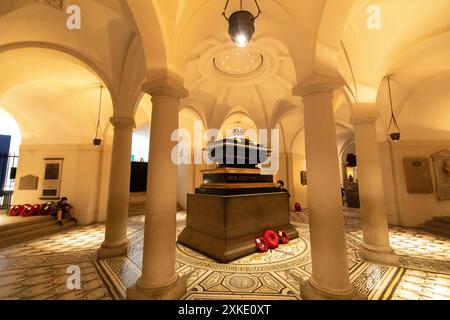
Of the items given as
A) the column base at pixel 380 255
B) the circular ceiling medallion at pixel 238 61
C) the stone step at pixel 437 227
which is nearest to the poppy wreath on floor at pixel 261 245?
the column base at pixel 380 255

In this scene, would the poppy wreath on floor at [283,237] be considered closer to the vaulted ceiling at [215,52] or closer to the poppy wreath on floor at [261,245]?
the poppy wreath on floor at [261,245]

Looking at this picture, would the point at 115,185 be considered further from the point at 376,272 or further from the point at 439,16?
the point at 439,16

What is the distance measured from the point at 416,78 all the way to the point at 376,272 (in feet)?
22.4

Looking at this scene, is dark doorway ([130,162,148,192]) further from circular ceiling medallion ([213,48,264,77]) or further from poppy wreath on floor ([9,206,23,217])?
circular ceiling medallion ([213,48,264,77])

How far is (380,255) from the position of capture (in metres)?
4.08

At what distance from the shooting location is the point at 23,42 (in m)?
4.16

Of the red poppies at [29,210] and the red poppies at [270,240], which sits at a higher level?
the red poppies at [29,210]

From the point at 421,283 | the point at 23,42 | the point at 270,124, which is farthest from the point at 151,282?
the point at 270,124

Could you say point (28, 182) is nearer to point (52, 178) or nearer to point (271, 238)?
point (52, 178)

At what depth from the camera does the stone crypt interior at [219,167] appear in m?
2.82

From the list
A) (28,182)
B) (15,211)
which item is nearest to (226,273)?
(15,211)

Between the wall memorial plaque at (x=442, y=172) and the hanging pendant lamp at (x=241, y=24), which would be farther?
the wall memorial plaque at (x=442, y=172)

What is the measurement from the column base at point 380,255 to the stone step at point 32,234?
31.4 ft
